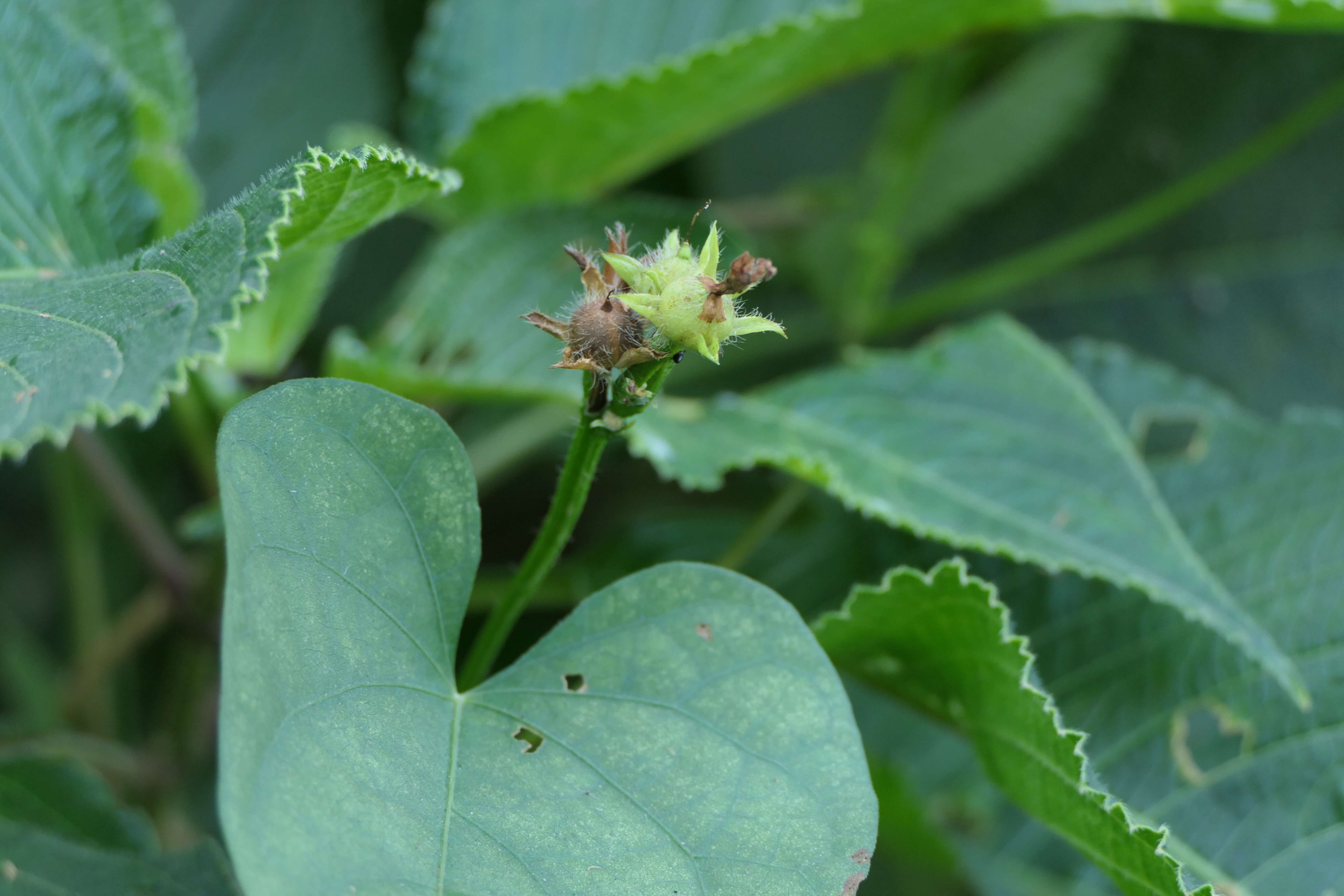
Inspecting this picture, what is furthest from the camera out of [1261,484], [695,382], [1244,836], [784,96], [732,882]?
[695,382]

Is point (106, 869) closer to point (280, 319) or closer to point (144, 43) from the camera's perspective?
point (280, 319)

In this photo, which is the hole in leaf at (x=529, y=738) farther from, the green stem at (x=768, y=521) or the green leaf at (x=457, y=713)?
the green stem at (x=768, y=521)

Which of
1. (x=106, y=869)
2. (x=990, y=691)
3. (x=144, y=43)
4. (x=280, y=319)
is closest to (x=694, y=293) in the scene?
(x=990, y=691)

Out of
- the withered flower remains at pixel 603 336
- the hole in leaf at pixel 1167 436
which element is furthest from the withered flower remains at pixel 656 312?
the hole in leaf at pixel 1167 436

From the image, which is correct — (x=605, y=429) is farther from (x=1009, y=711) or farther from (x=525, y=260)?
(x=525, y=260)

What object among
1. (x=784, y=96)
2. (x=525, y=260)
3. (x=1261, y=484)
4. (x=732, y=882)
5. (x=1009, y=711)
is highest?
(x=784, y=96)

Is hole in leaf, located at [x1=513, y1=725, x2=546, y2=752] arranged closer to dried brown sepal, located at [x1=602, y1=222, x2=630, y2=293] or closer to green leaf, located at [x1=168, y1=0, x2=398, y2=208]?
dried brown sepal, located at [x1=602, y1=222, x2=630, y2=293]

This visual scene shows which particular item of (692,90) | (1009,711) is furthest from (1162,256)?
(1009,711)
